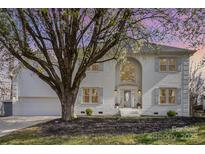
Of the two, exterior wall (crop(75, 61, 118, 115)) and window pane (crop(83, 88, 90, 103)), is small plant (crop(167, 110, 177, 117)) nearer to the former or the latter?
exterior wall (crop(75, 61, 118, 115))

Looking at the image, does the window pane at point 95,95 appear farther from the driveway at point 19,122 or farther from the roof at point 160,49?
the roof at point 160,49

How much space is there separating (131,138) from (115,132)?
1.83ft

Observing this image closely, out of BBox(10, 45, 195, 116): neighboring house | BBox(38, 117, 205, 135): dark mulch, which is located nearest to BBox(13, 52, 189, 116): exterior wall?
BBox(10, 45, 195, 116): neighboring house

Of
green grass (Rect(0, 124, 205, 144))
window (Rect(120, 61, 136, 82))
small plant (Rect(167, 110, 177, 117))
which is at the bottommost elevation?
green grass (Rect(0, 124, 205, 144))

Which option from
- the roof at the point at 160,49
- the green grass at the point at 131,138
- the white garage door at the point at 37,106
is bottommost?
the green grass at the point at 131,138

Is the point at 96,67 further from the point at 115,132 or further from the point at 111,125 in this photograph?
the point at 115,132

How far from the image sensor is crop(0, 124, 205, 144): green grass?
213 inches

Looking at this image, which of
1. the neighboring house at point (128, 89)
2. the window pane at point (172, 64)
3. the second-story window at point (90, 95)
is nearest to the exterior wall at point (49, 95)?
the neighboring house at point (128, 89)

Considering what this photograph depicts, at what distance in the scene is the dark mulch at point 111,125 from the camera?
6.13 metres

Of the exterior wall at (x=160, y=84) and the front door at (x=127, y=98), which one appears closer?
the front door at (x=127, y=98)
